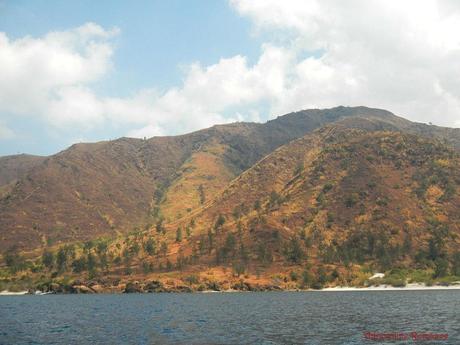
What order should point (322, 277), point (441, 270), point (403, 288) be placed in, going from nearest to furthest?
point (403, 288), point (441, 270), point (322, 277)

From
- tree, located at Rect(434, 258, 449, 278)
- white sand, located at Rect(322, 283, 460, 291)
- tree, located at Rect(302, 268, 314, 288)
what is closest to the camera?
white sand, located at Rect(322, 283, 460, 291)

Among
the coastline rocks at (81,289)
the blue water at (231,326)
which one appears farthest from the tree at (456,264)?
the coastline rocks at (81,289)

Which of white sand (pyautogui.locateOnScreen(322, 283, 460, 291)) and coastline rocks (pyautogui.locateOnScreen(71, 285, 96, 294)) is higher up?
coastline rocks (pyautogui.locateOnScreen(71, 285, 96, 294))

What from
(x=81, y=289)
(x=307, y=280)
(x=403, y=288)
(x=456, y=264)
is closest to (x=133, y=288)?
(x=81, y=289)

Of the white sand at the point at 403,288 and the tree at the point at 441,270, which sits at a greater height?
the tree at the point at 441,270

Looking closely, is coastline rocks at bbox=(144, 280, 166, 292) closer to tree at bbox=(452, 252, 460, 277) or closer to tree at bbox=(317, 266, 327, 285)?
tree at bbox=(317, 266, 327, 285)

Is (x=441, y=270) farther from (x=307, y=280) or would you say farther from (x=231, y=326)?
(x=231, y=326)

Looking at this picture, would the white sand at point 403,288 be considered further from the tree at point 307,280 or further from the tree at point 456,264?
the tree at point 456,264

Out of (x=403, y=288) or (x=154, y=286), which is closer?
(x=403, y=288)

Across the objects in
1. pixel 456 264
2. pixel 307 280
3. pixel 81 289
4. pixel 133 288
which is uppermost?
pixel 456 264

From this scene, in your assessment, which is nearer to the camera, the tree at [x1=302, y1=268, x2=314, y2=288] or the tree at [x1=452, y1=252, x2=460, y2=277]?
the tree at [x1=452, y1=252, x2=460, y2=277]

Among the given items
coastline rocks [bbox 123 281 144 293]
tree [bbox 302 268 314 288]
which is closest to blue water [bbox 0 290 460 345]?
coastline rocks [bbox 123 281 144 293]

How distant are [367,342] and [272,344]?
30.2ft

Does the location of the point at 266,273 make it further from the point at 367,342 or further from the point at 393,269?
the point at 367,342
